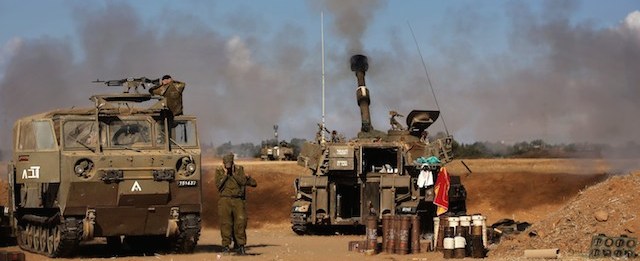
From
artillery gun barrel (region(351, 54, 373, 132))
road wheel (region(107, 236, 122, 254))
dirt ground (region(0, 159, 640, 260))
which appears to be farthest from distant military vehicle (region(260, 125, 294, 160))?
road wheel (region(107, 236, 122, 254))

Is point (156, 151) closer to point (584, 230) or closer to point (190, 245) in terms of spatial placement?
point (190, 245)

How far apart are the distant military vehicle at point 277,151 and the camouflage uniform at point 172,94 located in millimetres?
52281

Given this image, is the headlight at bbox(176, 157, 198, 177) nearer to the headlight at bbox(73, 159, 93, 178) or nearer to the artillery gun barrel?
the headlight at bbox(73, 159, 93, 178)

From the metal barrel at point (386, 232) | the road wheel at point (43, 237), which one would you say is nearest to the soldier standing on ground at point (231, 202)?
the metal barrel at point (386, 232)

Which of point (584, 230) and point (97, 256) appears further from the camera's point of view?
point (97, 256)

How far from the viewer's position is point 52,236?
22.2 meters

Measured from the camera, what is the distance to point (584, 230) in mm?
20391

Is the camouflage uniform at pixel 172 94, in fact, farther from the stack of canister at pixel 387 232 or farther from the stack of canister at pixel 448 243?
the stack of canister at pixel 448 243

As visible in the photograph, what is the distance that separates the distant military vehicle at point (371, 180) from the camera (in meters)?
29.8

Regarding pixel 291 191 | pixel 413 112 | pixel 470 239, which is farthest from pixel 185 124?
pixel 291 191

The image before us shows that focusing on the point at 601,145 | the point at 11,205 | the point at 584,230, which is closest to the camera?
the point at 584,230

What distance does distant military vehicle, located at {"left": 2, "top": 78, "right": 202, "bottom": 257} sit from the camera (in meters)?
21.4

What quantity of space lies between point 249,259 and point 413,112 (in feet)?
35.5

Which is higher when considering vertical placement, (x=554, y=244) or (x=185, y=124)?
(x=185, y=124)
